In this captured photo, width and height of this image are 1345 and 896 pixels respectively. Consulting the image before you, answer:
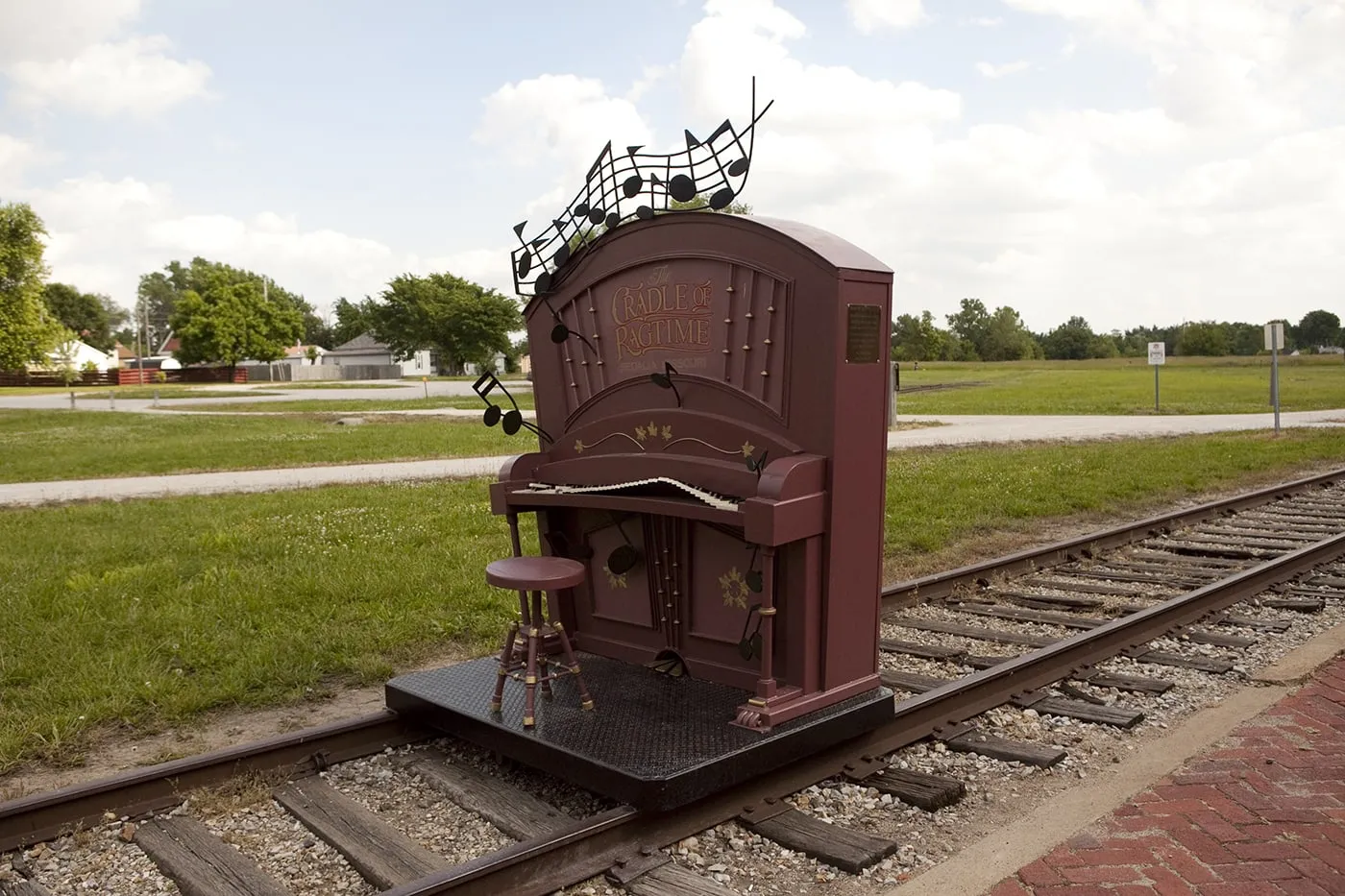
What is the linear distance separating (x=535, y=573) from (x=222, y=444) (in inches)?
716

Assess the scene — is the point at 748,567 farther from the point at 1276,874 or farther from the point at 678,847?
the point at 1276,874

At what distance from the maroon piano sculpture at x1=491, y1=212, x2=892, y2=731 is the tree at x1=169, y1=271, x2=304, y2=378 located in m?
79.0

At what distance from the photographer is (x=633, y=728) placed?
438cm

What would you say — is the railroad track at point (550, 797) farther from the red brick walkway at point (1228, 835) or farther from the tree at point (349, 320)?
the tree at point (349, 320)

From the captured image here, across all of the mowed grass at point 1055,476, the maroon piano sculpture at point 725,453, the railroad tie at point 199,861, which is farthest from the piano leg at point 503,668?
the mowed grass at point 1055,476

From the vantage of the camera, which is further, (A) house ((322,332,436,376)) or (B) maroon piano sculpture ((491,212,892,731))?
(A) house ((322,332,436,376))

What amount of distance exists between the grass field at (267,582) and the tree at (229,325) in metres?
70.6

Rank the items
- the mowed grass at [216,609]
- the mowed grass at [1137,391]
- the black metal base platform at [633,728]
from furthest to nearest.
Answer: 1. the mowed grass at [1137,391]
2. the mowed grass at [216,609]
3. the black metal base platform at [633,728]

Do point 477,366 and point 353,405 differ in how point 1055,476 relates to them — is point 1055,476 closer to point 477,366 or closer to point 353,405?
point 353,405

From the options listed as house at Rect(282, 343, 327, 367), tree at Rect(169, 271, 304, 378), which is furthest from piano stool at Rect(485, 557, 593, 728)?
house at Rect(282, 343, 327, 367)

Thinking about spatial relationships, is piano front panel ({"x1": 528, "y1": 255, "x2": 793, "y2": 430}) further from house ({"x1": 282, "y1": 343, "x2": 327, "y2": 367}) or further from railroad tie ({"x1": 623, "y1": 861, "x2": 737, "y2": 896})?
house ({"x1": 282, "y1": 343, "x2": 327, "y2": 367})

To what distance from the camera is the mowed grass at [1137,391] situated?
3089 cm

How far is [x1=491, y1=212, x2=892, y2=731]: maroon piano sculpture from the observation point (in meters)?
4.28

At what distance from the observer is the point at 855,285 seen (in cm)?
423
